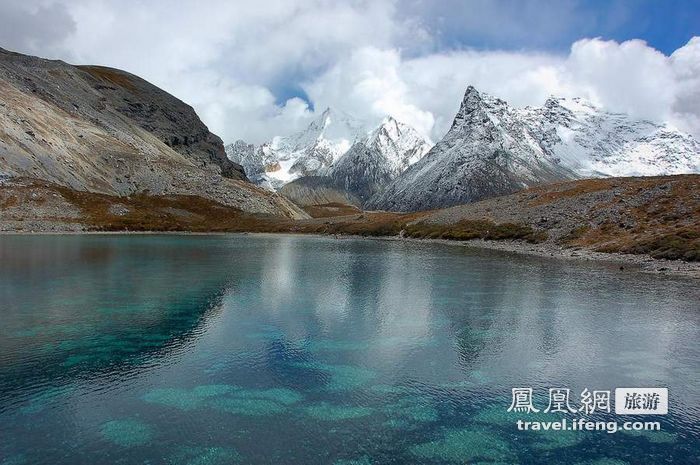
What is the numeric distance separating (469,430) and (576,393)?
244 inches

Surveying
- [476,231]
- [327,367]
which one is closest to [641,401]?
[327,367]

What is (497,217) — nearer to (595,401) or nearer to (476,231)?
(476,231)

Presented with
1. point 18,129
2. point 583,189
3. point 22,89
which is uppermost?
point 22,89

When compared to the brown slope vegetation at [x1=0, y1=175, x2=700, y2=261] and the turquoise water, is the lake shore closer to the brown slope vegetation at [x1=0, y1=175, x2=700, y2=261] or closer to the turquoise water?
the brown slope vegetation at [x1=0, y1=175, x2=700, y2=261]

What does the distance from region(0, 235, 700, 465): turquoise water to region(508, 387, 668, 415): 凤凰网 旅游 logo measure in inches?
18.8

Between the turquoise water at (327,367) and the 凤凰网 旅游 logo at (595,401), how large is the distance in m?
0.48

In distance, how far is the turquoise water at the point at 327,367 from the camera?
52.5 feet

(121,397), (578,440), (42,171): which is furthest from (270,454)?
(42,171)

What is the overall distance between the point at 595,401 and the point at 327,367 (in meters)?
11.4

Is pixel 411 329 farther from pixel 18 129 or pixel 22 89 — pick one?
pixel 22 89

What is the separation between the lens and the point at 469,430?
1727 centimetres

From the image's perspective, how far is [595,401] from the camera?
19.9m

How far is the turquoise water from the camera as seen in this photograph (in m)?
16.0

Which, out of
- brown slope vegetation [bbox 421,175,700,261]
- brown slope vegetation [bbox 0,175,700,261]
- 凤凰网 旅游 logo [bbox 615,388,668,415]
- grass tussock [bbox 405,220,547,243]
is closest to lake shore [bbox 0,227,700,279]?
grass tussock [bbox 405,220,547,243]
